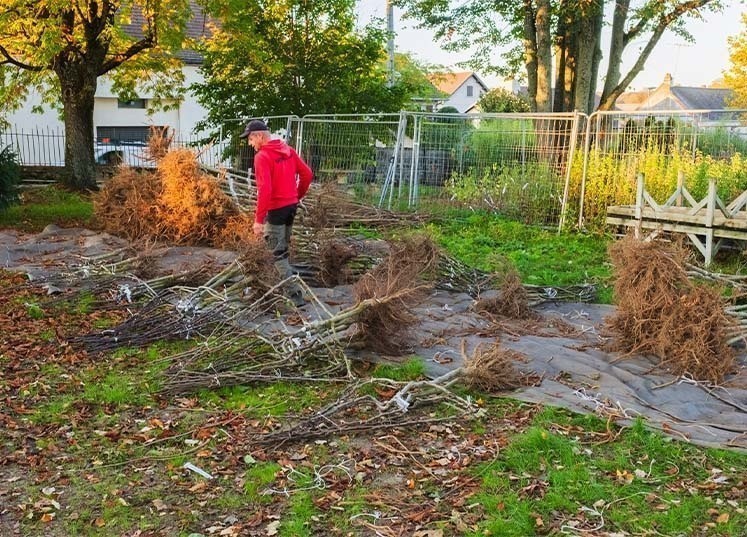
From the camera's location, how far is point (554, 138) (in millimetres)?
13094

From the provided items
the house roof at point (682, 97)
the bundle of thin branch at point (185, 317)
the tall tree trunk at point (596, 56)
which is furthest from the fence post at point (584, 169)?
the house roof at point (682, 97)

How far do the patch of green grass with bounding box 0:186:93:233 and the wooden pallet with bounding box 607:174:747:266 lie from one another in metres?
9.15

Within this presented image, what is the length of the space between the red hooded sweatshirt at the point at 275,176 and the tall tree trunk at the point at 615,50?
11913 millimetres

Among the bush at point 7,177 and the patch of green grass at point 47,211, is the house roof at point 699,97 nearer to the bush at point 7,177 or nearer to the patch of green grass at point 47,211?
the patch of green grass at point 47,211

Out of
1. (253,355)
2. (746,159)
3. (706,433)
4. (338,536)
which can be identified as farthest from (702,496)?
(746,159)

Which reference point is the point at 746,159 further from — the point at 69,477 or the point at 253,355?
the point at 69,477

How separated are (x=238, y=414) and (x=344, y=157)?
10.5 meters

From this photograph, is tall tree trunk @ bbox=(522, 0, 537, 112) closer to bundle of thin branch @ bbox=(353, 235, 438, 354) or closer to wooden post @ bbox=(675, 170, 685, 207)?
wooden post @ bbox=(675, 170, 685, 207)

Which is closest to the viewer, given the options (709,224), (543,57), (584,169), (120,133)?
(709,224)

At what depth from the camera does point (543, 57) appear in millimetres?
16047

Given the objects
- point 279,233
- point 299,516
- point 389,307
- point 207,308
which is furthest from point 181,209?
point 299,516

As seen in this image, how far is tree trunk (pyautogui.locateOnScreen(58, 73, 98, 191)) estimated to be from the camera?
56.6ft

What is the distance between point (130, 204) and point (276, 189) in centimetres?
415

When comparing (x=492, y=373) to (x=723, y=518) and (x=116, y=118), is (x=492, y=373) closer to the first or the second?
(x=723, y=518)
